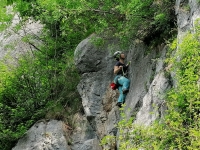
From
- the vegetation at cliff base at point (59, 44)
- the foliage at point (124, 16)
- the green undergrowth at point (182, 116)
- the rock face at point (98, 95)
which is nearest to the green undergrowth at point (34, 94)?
the vegetation at cliff base at point (59, 44)

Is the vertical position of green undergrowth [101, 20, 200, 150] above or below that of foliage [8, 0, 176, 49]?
below

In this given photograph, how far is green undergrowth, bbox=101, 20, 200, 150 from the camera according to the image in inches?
221

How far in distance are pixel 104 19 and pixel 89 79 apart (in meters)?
2.37

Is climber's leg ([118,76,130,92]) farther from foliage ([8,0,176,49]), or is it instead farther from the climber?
foliage ([8,0,176,49])

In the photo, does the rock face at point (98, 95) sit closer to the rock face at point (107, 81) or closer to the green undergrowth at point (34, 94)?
the rock face at point (107, 81)

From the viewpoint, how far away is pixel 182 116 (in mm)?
5828

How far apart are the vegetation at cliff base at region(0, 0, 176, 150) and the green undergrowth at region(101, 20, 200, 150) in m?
3.10

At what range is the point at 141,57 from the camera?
1100 centimetres

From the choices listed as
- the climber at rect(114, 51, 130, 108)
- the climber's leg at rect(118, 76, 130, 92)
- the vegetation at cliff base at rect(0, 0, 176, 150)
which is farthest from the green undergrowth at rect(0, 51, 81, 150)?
the climber's leg at rect(118, 76, 130, 92)

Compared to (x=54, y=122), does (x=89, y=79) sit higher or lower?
higher

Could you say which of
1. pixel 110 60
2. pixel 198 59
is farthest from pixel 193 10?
pixel 110 60

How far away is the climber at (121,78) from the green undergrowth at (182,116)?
3.95 meters

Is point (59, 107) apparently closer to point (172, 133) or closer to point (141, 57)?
point (141, 57)

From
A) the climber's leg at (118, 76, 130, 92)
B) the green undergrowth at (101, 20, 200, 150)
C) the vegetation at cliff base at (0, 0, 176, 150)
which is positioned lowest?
the green undergrowth at (101, 20, 200, 150)
